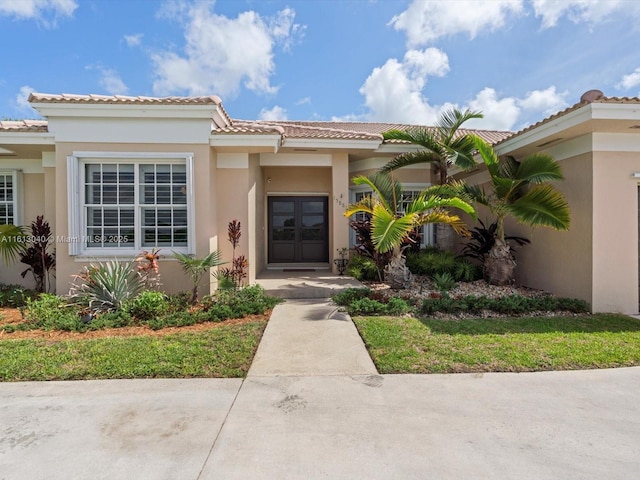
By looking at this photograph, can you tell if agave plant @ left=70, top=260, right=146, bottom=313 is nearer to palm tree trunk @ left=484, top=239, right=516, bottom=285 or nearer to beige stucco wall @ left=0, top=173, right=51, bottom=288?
beige stucco wall @ left=0, top=173, right=51, bottom=288

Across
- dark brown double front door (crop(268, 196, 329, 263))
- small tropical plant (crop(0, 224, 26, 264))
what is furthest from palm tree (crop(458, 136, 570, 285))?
small tropical plant (crop(0, 224, 26, 264))

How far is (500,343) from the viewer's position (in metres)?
5.08

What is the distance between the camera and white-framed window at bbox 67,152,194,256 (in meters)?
7.63

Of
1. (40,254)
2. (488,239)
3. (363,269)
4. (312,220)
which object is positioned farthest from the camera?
(312,220)

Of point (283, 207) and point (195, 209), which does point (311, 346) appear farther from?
point (283, 207)

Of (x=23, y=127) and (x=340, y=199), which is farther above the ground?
(x=23, y=127)

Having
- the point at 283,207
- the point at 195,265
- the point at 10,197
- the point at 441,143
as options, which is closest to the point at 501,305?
the point at 441,143

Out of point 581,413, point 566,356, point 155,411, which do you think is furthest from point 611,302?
point 155,411

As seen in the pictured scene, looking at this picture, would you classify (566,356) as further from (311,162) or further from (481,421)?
(311,162)

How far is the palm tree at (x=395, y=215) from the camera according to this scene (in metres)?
6.73

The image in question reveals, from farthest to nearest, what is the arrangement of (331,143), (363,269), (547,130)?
(331,143) < (363,269) < (547,130)

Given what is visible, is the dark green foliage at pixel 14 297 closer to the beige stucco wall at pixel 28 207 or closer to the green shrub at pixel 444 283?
the beige stucco wall at pixel 28 207

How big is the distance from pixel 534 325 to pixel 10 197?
1314 cm

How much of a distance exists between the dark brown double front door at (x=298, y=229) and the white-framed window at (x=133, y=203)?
4.61m
